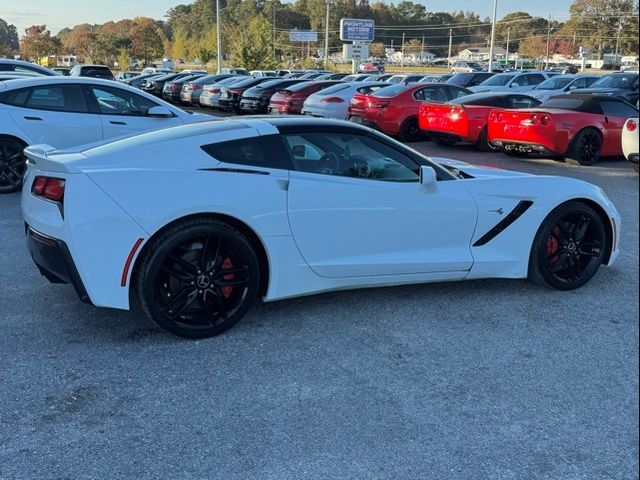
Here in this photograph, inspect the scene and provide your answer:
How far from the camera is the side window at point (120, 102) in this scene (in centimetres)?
898

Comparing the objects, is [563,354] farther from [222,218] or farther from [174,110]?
[174,110]

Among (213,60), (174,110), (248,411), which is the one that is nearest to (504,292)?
(248,411)

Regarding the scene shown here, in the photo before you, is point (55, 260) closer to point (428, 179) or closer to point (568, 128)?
point (428, 179)

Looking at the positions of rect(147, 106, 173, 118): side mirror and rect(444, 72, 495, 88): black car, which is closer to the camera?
rect(147, 106, 173, 118): side mirror

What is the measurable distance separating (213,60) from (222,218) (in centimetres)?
8138

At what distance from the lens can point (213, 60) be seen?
265 feet

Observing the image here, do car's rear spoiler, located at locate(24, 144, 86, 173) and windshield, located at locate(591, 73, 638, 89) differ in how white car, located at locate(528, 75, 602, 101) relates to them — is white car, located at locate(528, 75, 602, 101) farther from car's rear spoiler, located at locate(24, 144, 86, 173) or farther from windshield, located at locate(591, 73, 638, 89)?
car's rear spoiler, located at locate(24, 144, 86, 173)

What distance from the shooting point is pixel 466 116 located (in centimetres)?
1290

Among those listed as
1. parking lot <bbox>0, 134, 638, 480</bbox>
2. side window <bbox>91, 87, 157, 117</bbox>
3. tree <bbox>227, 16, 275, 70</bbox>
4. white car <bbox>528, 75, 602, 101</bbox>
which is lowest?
parking lot <bbox>0, 134, 638, 480</bbox>

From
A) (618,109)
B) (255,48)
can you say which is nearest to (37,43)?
(255,48)

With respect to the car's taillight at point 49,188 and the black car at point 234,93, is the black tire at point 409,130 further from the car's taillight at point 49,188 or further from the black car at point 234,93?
the car's taillight at point 49,188

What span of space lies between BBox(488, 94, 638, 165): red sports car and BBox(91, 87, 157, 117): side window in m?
6.42

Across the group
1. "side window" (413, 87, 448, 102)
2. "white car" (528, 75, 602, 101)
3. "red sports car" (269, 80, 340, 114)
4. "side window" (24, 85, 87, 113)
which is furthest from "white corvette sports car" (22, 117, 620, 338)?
"white car" (528, 75, 602, 101)

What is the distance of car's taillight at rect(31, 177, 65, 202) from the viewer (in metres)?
3.77
